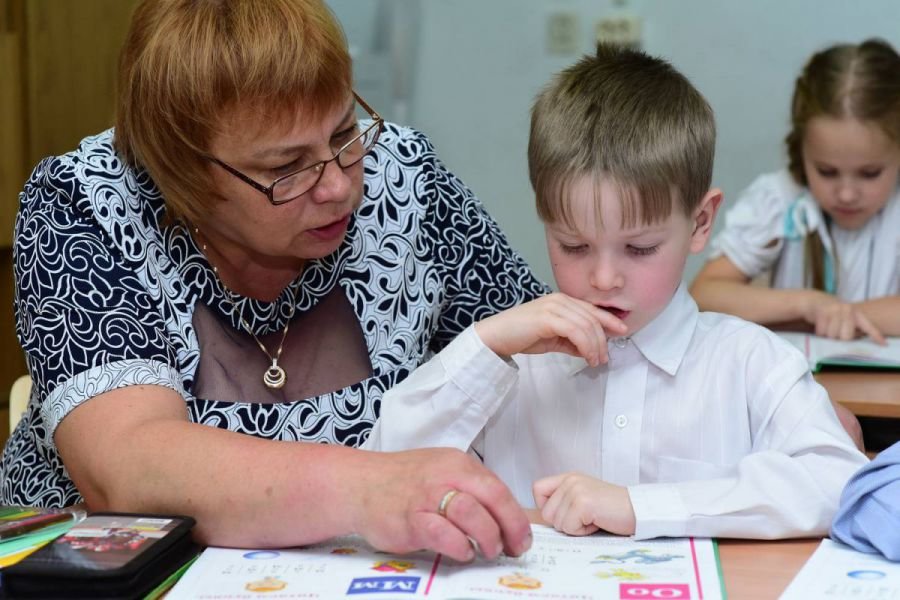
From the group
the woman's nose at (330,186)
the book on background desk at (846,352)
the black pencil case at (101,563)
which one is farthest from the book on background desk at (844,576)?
the book on background desk at (846,352)

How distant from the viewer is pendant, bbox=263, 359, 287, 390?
1615 millimetres

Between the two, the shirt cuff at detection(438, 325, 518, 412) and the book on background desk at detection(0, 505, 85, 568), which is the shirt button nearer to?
the shirt cuff at detection(438, 325, 518, 412)

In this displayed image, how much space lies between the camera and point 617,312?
1453 millimetres

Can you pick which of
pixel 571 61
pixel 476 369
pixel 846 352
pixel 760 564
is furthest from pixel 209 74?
pixel 571 61

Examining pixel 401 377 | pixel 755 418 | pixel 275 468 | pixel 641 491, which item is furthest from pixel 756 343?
pixel 275 468

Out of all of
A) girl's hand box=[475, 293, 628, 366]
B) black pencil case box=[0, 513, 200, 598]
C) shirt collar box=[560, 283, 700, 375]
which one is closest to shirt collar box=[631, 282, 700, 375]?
shirt collar box=[560, 283, 700, 375]

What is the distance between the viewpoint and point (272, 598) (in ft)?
3.46

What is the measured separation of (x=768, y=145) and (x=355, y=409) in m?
2.51

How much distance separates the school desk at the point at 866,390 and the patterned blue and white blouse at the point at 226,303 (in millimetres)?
529

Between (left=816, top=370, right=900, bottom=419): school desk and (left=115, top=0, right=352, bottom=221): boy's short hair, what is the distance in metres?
0.96

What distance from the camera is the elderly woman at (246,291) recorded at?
3.92 ft

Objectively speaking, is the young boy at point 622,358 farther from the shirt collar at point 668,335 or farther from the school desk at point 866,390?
the school desk at point 866,390

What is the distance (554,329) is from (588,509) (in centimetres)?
24

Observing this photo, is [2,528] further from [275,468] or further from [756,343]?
[756,343]
